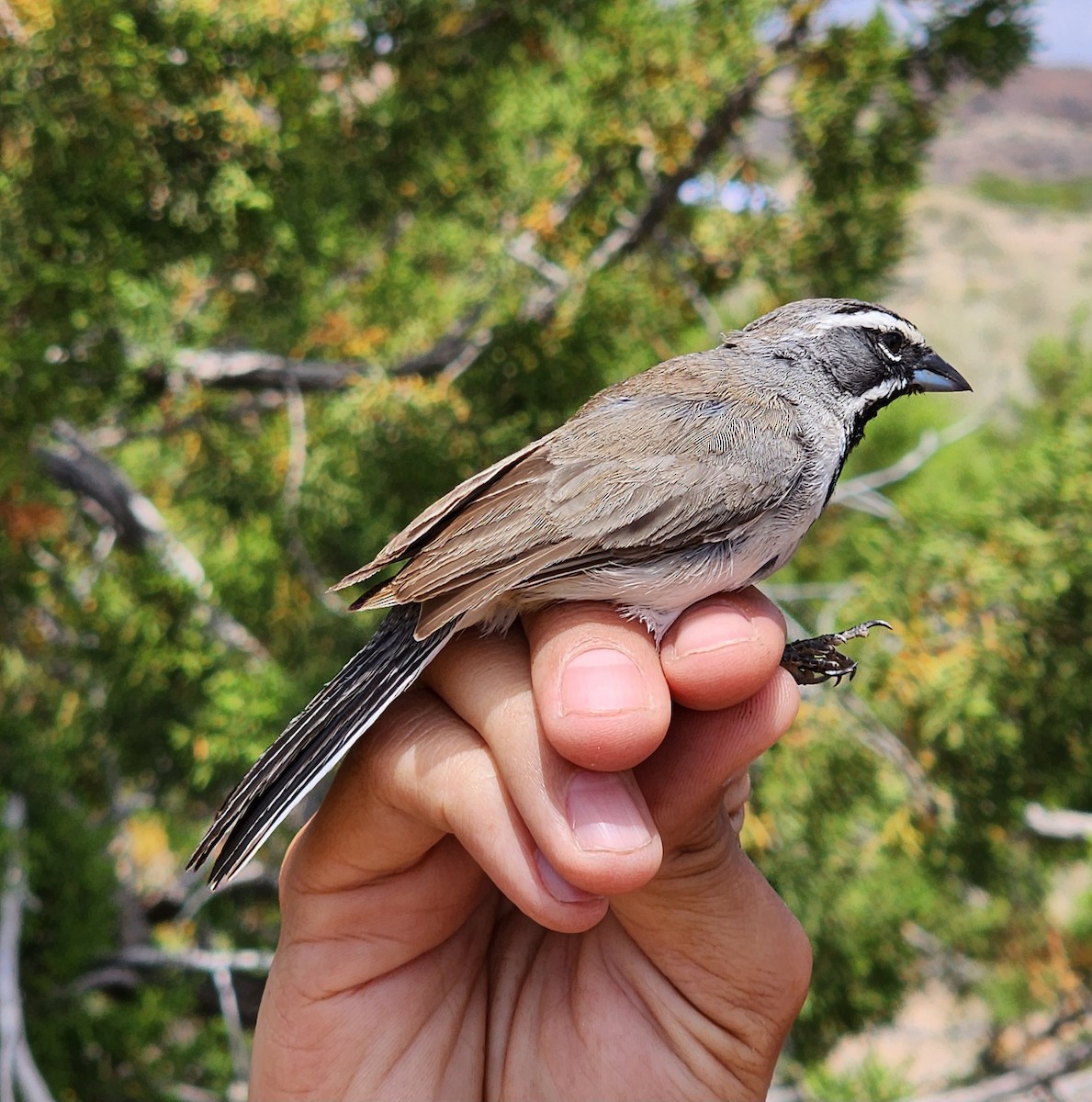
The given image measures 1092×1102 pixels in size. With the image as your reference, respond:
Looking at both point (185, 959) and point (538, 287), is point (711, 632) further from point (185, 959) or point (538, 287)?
point (185, 959)

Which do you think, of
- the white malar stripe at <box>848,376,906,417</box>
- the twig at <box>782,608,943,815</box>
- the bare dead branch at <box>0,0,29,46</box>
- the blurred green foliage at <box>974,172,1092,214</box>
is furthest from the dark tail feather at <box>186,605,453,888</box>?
the blurred green foliage at <box>974,172,1092,214</box>

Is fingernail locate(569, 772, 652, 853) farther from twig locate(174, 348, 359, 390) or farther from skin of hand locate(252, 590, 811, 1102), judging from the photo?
twig locate(174, 348, 359, 390)

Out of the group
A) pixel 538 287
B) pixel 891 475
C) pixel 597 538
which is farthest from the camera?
pixel 891 475

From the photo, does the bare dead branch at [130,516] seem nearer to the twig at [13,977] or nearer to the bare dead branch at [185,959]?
the twig at [13,977]

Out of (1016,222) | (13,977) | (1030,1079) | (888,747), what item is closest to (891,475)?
(888,747)

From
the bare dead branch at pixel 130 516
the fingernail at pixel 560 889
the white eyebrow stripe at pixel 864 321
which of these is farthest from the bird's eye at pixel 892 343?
the bare dead branch at pixel 130 516

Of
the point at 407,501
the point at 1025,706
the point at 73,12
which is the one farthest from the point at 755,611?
the point at 73,12

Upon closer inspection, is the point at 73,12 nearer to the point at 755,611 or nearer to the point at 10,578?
the point at 10,578
